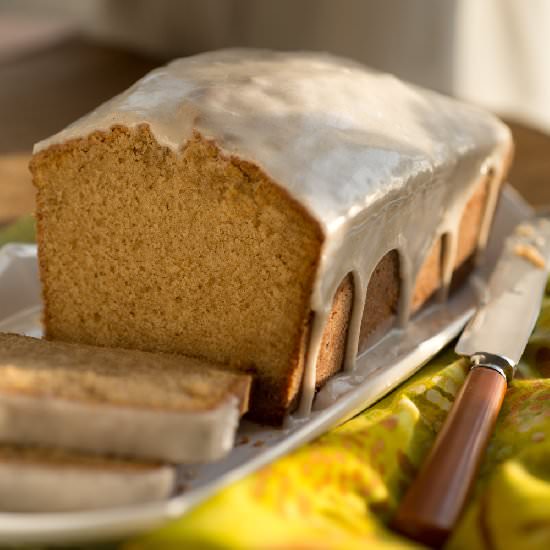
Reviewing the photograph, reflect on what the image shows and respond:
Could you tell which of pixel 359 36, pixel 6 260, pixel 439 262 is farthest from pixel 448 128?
pixel 359 36

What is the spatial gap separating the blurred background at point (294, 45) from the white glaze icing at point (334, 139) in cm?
150

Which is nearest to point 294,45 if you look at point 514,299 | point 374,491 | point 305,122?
point 514,299

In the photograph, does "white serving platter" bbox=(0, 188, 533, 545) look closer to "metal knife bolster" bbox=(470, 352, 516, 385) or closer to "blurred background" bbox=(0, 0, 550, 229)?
"metal knife bolster" bbox=(470, 352, 516, 385)

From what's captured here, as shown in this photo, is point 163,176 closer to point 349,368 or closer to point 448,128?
point 349,368

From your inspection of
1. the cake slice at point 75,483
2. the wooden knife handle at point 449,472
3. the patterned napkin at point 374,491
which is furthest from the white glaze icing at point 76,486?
the wooden knife handle at point 449,472

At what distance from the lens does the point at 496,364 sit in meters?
2.26

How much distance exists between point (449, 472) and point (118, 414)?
614mm

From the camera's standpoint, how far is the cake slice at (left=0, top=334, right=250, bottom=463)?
5.66 ft

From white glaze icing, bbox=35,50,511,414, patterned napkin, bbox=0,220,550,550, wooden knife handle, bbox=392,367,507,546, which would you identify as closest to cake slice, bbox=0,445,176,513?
patterned napkin, bbox=0,220,550,550

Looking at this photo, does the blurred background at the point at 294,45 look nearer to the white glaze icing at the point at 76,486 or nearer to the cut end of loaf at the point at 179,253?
the cut end of loaf at the point at 179,253

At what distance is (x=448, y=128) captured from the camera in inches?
104

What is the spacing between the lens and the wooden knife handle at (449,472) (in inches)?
66.4

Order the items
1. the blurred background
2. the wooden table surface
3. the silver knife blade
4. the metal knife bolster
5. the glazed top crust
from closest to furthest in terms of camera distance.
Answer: the glazed top crust → the metal knife bolster → the silver knife blade → the wooden table surface → the blurred background

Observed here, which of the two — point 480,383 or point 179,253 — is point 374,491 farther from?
point 179,253
